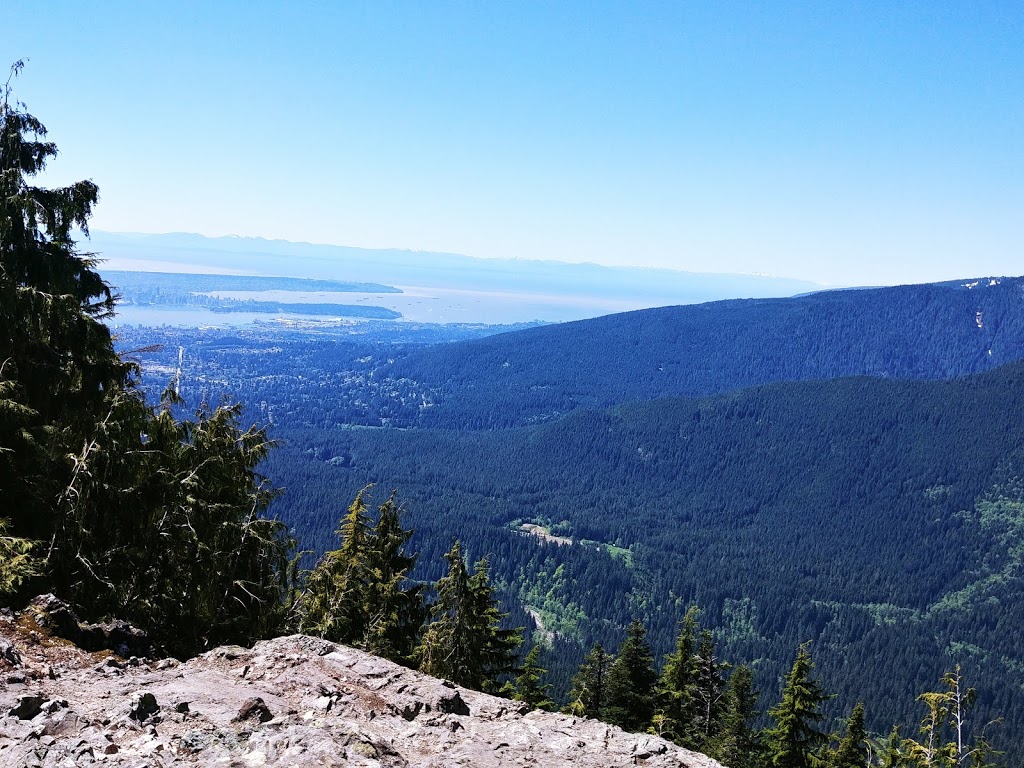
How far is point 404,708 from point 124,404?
7838mm

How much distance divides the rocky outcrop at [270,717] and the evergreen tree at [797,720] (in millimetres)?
19248

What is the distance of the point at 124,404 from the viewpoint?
39.7 feet

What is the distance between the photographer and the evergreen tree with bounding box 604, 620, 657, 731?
2594cm

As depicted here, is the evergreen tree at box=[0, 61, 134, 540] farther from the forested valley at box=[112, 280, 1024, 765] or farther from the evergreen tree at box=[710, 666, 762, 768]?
the forested valley at box=[112, 280, 1024, 765]

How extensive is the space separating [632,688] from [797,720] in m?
6.02

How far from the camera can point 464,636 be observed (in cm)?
1909

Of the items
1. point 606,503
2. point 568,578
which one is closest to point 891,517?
point 606,503

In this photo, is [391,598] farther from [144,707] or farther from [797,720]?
[797,720]

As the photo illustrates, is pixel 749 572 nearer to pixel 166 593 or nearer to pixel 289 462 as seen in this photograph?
pixel 289 462

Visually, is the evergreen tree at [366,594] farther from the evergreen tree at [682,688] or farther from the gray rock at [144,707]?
the evergreen tree at [682,688]

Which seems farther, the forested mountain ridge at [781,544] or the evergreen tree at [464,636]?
the forested mountain ridge at [781,544]

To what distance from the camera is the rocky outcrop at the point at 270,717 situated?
5.88m

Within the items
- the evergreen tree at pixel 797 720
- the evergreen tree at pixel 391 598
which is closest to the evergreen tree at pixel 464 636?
the evergreen tree at pixel 391 598

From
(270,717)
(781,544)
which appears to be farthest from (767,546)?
(270,717)
